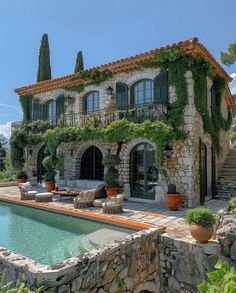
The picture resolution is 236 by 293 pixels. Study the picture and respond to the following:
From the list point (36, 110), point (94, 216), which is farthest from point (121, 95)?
point (36, 110)

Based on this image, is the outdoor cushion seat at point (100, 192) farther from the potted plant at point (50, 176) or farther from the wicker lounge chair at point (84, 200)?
the potted plant at point (50, 176)

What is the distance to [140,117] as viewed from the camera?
40.3 ft

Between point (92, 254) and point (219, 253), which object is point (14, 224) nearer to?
point (92, 254)

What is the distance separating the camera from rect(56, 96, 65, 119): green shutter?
55.4 ft

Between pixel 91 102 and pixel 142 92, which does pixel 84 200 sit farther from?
pixel 91 102

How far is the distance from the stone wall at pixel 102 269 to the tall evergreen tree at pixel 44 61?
18878mm

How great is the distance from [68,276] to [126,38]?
12420mm

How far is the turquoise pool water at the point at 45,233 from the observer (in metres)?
6.71

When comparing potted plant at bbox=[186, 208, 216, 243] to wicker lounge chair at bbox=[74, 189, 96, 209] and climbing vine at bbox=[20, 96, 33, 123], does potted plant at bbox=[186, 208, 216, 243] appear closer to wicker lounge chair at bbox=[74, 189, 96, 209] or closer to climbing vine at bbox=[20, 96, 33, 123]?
wicker lounge chair at bbox=[74, 189, 96, 209]

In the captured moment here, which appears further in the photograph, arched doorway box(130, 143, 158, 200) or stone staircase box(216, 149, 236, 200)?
stone staircase box(216, 149, 236, 200)

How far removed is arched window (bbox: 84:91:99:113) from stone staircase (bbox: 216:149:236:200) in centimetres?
789

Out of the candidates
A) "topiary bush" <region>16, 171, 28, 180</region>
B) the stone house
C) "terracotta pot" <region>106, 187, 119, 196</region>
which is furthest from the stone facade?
"topiary bush" <region>16, 171, 28, 180</region>

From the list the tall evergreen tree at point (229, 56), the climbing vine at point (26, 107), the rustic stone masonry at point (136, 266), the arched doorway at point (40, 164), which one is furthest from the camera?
the climbing vine at point (26, 107)

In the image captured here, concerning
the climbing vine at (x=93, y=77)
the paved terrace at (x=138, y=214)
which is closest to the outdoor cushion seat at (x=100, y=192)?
the paved terrace at (x=138, y=214)
